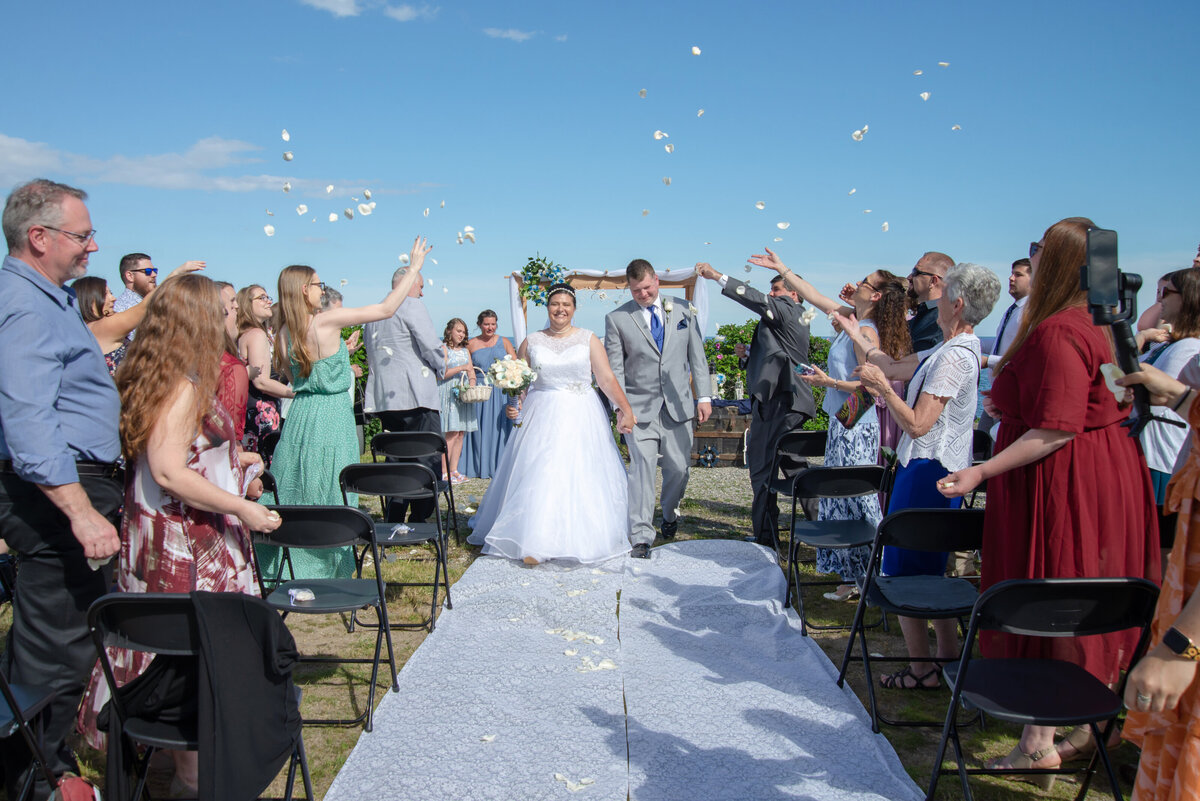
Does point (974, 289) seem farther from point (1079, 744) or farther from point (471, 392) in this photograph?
point (471, 392)

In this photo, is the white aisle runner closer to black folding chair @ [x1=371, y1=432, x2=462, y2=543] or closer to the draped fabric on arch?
black folding chair @ [x1=371, y1=432, x2=462, y2=543]

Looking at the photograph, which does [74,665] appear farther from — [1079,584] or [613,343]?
[613,343]

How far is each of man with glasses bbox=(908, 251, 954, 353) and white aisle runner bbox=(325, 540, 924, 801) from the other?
2.05 meters

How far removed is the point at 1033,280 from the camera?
124 inches

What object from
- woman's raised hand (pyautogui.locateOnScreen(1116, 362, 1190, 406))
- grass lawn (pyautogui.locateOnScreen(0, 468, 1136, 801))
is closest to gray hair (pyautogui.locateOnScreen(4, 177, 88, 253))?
grass lawn (pyautogui.locateOnScreen(0, 468, 1136, 801))

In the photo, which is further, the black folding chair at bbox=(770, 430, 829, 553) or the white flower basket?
the white flower basket

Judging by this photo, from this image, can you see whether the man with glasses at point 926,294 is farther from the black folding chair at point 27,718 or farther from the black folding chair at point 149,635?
the black folding chair at point 27,718

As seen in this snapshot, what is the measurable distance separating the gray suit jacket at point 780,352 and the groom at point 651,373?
0.53 m

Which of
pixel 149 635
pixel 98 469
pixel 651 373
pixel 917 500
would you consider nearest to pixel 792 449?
pixel 651 373

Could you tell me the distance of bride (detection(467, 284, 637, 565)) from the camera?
6227 mm

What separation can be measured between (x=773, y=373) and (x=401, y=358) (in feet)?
10.5

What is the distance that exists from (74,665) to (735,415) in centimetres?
952

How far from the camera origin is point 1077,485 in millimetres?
2951

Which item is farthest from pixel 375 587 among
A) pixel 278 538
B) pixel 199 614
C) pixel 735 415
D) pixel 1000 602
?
pixel 735 415
